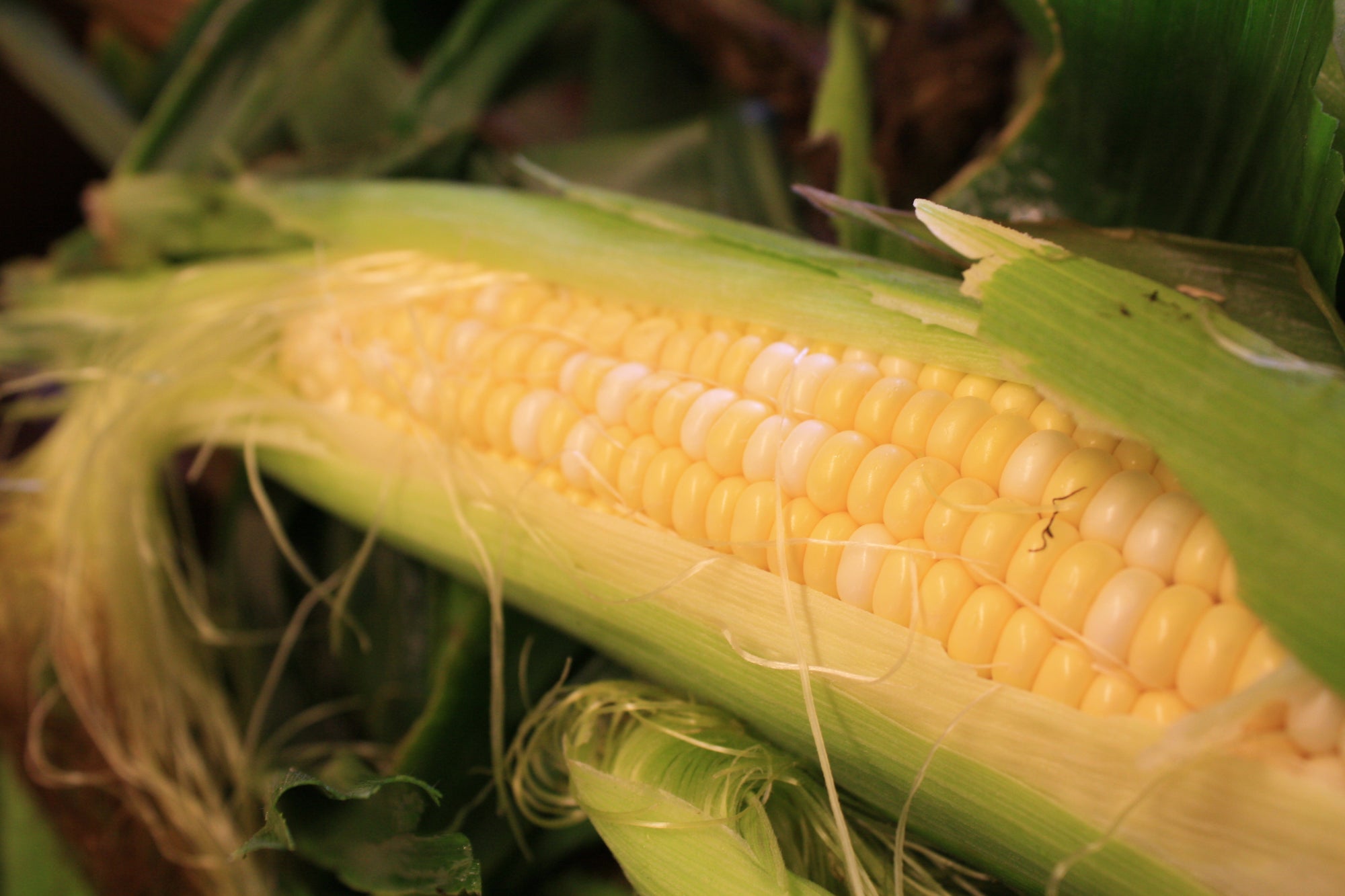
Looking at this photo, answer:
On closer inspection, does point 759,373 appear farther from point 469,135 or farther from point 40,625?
point 40,625

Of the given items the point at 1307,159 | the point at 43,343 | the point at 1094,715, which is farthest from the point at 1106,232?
the point at 43,343

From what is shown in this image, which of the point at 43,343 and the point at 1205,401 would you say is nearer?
the point at 1205,401

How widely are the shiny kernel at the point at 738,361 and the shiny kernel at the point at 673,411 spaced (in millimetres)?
19

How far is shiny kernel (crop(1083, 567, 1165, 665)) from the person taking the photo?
477mm

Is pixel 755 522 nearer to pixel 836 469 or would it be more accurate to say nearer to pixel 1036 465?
pixel 836 469

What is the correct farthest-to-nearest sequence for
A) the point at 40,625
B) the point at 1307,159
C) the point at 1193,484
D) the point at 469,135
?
the point at 469,135 < the point at 40,625 < the point at 1307,159 < the point at 1193,484

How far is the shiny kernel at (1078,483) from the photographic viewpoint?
51 cm

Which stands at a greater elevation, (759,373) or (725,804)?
(759,373)

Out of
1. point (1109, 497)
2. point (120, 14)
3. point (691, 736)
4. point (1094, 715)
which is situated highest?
point (120, 14)

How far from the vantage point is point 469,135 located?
128cm

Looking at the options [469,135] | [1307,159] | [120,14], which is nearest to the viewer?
[1307,159]

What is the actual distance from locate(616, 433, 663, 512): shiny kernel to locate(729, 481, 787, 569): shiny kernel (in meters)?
0.10

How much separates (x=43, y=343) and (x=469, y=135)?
0.79 meters

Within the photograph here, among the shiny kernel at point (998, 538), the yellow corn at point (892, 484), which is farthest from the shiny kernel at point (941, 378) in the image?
the shiny kernel at point (998, 538)
